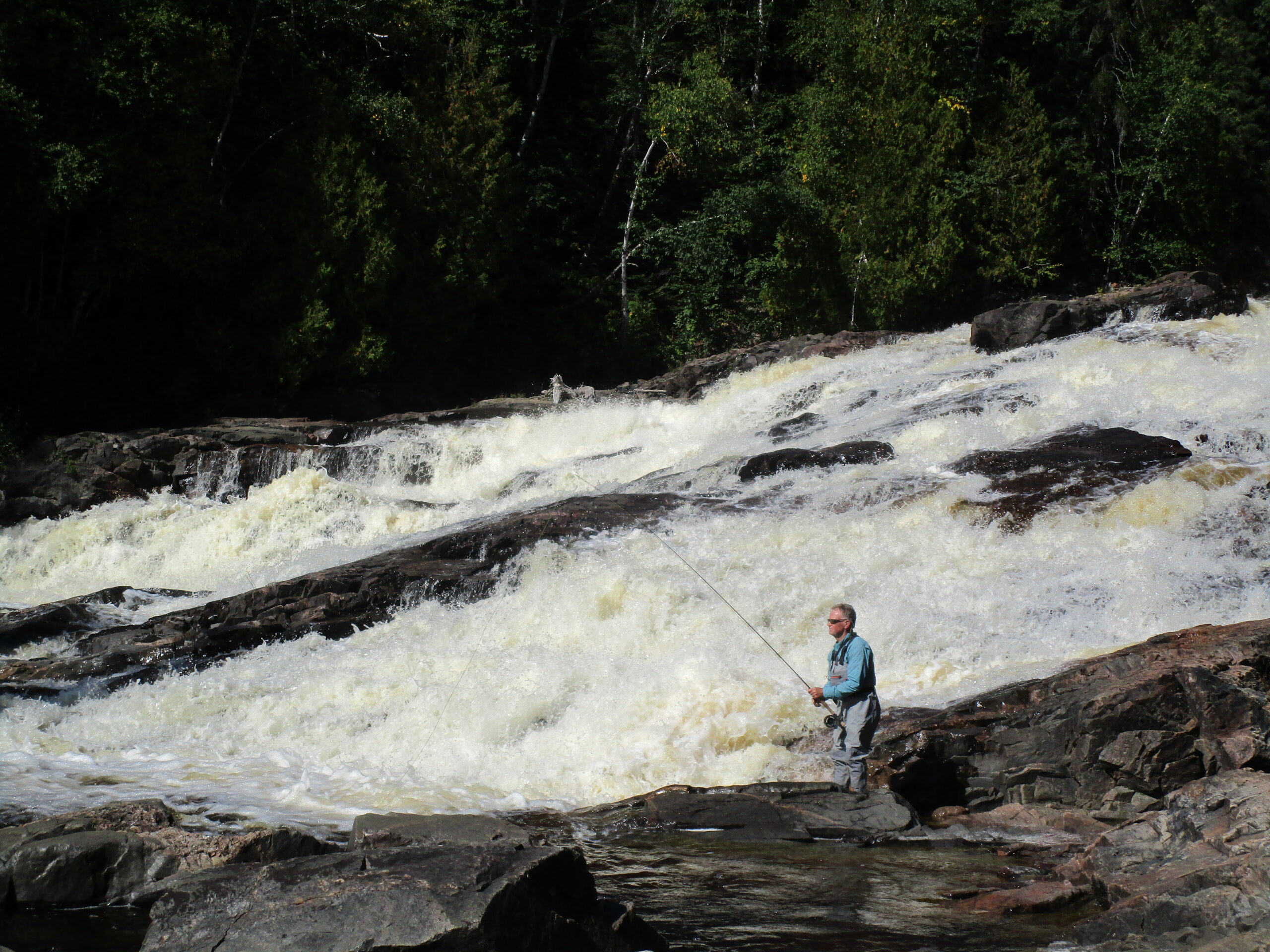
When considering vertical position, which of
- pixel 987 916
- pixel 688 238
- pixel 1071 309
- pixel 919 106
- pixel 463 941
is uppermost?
pixel 919 106

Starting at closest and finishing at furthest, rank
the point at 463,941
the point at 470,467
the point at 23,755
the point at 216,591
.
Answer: the point at 463,941 < the point at 23,755 < the point at 216,591 < the point at 470,467

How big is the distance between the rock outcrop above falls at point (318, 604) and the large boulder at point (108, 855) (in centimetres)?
470

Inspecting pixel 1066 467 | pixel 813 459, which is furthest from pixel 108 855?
pixel 1066 467

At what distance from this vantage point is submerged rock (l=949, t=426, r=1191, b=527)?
1042cm

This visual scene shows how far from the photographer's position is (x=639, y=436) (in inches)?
706

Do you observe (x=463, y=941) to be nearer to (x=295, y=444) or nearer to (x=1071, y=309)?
(x=295, y=444)

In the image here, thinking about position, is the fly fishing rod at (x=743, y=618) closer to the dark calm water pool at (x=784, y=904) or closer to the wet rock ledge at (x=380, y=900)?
the dark calm water pool at (x=784, y=904)

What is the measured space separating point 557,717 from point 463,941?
4.75m

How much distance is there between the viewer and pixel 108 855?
525cm

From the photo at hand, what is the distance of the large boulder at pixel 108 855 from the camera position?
5.12 meters

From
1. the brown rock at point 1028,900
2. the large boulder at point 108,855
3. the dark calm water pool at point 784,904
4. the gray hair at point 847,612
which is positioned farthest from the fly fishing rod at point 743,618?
the large boulder at point 108,855

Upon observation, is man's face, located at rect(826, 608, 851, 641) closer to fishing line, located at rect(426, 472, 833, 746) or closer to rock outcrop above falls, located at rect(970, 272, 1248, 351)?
fishing line, located at rect(426, 472, 833, 746)

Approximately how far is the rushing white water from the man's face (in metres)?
1.31

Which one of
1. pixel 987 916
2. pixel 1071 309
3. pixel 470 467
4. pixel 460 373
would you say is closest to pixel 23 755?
pixel 987 916
